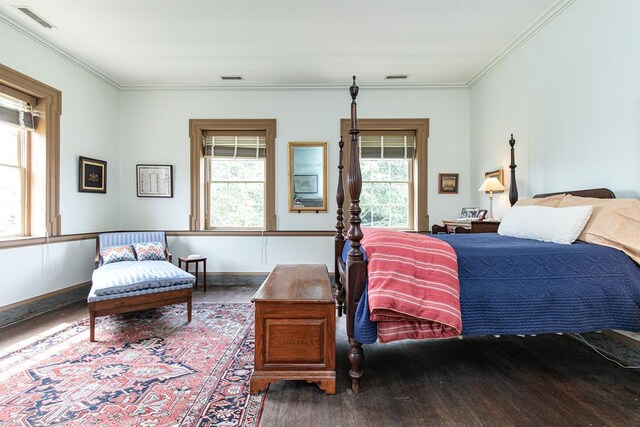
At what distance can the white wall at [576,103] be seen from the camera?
245 cm

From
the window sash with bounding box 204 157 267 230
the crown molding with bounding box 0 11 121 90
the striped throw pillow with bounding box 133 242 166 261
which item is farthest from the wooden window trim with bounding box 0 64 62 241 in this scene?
the window sash with bounding box 204 157 267 230

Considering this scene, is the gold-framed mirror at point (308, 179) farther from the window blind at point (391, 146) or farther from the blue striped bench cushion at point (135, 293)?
the blue striped bench cushion at point (135, 293)

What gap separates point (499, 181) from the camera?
13.1ft

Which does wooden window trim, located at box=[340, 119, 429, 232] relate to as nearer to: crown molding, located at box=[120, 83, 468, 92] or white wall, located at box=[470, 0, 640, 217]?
crown molding, located at box=[120, 83, 468, 92]

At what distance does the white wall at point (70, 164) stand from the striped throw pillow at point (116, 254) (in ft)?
1.76

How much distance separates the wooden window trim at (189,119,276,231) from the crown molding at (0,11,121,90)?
124 centimetres

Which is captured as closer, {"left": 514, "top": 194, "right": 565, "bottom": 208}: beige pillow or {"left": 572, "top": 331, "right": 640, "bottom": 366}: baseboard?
{"left": 572, "top": 331, "right": 640, "bottom": 366}: baseboard

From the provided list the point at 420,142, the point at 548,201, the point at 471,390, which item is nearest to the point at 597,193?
the point at 548,201

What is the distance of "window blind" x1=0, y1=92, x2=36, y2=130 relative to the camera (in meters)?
3.31

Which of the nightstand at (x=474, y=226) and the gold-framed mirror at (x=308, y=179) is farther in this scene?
the gold-framed mirror at (x=308, y=179)

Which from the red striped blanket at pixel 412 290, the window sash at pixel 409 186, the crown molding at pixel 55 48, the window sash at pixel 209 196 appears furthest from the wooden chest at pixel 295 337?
the crown molding at pixel 55 48

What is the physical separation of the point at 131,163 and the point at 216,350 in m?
3.58

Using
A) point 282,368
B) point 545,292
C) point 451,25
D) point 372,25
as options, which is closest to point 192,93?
point 372,25

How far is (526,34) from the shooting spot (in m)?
3.48
